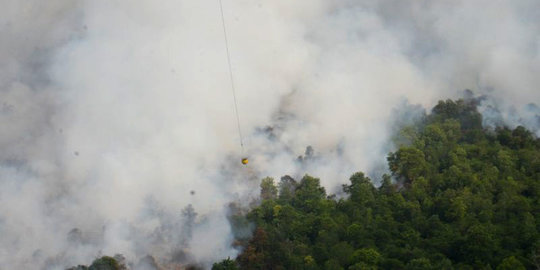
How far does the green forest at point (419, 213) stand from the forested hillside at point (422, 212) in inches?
3.3

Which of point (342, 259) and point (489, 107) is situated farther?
point (489, 107)

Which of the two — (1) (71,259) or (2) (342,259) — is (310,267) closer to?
(2) (342,259)

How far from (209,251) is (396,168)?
21.4 m

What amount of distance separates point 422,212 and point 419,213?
198 centimetres

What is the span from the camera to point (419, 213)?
62312 millimetres

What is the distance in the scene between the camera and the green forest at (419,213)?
53.3m

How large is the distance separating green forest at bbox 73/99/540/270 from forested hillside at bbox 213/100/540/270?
8cm

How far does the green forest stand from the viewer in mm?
53281

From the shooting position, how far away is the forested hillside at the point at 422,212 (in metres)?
53.2

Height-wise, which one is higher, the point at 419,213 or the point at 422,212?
the point at 422,212

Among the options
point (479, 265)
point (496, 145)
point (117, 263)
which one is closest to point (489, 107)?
point (496, 145)

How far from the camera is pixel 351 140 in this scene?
278ft

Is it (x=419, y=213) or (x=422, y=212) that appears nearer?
(x=419, y=213)

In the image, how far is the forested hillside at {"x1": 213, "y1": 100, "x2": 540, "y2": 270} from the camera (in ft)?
175
